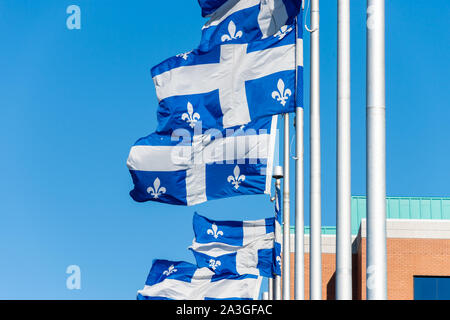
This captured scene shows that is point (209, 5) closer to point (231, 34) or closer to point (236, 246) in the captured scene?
point (231, 34)

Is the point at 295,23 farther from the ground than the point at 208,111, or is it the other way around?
the point at 295,23

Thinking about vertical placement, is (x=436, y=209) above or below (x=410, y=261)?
above

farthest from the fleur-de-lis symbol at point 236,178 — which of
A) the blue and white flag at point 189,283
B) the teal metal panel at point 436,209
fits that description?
the teal metal panel at point 436,209

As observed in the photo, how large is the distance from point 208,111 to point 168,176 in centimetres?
229

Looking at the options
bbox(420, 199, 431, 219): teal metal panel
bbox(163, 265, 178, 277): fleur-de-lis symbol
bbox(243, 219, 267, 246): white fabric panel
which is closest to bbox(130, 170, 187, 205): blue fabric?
bbox(163, 265, 178, 277): fleur-de-lis symbol

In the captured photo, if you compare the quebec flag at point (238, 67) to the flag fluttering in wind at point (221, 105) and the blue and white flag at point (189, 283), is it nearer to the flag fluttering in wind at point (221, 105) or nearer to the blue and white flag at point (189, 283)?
the flag fluttering in wind at point (221, 105)

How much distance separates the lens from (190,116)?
18.2 m

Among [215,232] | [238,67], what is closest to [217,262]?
[215,232]

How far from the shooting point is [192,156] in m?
19.4

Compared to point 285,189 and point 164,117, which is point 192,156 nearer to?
point 164,117

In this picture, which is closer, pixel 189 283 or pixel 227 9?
pixel 227 9

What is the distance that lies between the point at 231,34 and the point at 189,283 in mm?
9440
